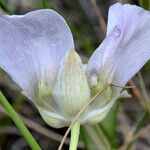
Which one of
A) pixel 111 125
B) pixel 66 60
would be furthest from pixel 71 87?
pixel 111 125

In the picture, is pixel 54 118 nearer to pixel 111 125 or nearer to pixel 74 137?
pixel 74 137

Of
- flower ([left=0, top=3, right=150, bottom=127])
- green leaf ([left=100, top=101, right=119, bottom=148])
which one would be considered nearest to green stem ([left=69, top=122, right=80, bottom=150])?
flower ([left=0, top=3, right=150, bottom=127])

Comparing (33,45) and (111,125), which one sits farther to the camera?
(111,125)

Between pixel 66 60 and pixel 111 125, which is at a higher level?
pixel 66 60

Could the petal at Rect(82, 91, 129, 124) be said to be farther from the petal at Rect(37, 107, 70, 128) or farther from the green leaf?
the green leaf

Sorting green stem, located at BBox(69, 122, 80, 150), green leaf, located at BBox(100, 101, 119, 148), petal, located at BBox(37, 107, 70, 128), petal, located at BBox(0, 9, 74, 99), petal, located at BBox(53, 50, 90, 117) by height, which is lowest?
green leaf, located at BBox(100, 101, 119, 148)

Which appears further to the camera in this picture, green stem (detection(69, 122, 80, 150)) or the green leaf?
the green leaf

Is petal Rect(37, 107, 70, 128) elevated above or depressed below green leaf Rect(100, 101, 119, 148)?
above
